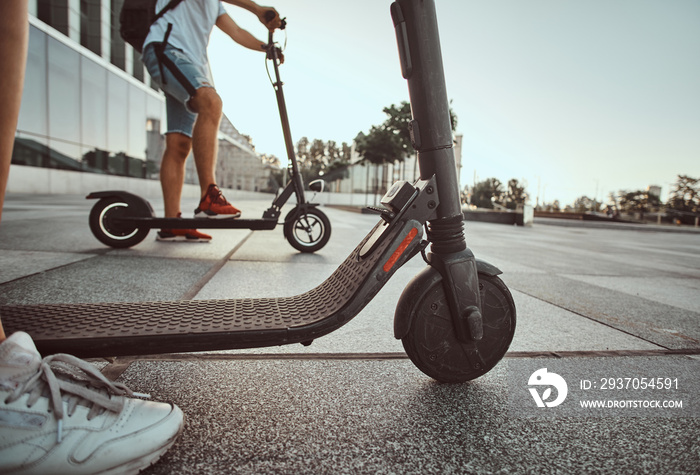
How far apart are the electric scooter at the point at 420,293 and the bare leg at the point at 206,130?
220 centimetres

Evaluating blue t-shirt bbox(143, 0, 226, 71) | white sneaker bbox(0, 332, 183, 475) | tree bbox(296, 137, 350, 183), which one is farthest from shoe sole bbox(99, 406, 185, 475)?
tree bbox(296, 137, 350, 183)

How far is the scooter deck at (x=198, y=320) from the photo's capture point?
81 centimetres

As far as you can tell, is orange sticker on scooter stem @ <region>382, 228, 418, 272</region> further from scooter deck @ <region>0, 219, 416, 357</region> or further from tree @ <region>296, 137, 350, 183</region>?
tree @ <region>296, 137, 350, 183</region>

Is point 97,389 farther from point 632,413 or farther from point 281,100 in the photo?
point 281,100

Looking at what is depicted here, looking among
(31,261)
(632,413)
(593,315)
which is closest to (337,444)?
(632,413)

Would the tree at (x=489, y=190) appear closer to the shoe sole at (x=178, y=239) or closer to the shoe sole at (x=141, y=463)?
the shoe sole at (x=178, y=239)

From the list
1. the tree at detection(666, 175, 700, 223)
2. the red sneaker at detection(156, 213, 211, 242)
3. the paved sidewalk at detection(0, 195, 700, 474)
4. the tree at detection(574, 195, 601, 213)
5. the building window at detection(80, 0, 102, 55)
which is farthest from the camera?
the tree at detection(574, 195, 601, 213)

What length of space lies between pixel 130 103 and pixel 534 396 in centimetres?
1927

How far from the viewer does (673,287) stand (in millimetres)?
3084

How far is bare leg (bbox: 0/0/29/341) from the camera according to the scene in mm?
810

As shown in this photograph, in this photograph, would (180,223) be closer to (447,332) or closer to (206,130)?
(206,130)

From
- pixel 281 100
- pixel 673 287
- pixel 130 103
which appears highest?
pixel 130 103

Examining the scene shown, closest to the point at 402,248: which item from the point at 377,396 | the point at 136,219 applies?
the point at 377,396

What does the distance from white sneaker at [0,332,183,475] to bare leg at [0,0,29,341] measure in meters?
0.35
